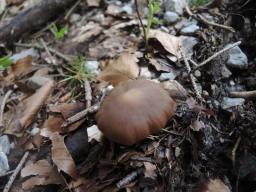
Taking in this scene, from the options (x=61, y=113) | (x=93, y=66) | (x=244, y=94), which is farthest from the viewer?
Result: (x=93, y=66)

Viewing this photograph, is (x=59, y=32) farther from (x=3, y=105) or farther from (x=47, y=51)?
(x=3, y=105)

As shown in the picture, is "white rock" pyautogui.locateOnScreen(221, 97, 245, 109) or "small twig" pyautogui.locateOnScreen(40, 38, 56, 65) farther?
"small twig" pyautogui.locateOnScreen(40, 38, 56, 65)

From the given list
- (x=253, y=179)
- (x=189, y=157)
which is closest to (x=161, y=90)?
(x=189, y=157)

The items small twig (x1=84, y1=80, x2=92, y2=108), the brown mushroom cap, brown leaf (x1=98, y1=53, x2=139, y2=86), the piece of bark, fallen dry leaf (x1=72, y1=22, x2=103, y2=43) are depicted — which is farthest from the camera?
the piece of bark

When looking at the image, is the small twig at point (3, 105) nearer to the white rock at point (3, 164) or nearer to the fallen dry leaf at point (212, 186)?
the white rock at point (3, 164)

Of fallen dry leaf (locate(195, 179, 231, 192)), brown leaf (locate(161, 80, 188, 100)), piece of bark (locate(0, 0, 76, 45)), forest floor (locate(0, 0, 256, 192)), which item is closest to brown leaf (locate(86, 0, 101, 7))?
forest floor (locate(0, 0, 256, 192))

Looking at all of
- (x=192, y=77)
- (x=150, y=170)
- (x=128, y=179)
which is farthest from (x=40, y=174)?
(x=192, y=77)

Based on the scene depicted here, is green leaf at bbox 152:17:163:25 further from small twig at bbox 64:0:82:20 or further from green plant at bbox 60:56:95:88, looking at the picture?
small twig at bbox 64:0:82:20
